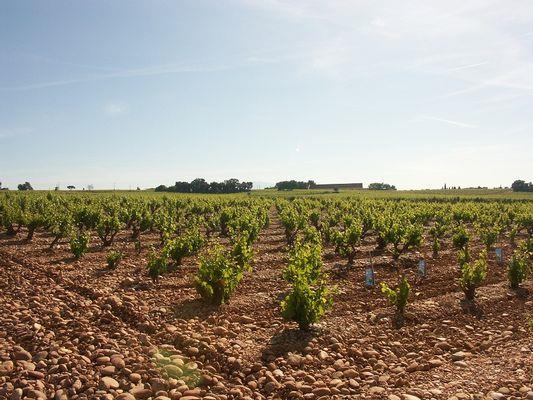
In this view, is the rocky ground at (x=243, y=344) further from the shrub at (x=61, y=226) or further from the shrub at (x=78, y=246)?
the shrub at (x=61, y=226)

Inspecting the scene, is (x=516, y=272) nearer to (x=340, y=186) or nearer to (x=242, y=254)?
(x=242, y=254)

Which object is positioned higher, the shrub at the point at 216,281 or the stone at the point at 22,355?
the shrub at the point at 216,281

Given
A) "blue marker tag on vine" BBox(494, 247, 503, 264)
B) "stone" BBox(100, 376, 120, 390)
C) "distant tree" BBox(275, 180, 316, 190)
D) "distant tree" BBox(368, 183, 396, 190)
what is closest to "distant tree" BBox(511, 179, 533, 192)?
"distant tree" BBox(368, 183, 396, 190)

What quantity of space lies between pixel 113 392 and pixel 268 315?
16.0ft

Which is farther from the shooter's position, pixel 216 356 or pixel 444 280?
pixel 444 280

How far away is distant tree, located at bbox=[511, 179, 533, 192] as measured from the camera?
4426 inches

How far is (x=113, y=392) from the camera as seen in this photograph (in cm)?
668

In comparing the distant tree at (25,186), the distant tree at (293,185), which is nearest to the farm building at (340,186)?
A: the distant tree at (293,185)

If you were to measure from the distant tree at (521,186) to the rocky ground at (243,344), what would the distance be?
117m

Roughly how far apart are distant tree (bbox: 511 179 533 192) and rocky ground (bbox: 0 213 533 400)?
117m

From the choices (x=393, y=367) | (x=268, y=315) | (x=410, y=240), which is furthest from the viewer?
(x=410, y=240)

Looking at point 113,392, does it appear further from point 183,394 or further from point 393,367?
point 393,367

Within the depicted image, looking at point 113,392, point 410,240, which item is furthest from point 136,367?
point 410,240

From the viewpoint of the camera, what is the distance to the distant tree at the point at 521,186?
369 feet
